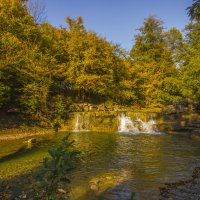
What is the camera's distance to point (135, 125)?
2216 cm

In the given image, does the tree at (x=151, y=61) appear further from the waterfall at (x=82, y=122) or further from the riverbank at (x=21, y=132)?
the riverbank at (x=21, y=132)

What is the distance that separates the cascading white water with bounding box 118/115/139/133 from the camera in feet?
72.1

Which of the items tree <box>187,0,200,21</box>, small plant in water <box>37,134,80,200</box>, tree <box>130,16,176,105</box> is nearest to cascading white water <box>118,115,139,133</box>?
tree <box>130,16,176,105</box>

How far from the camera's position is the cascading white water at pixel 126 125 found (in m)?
22.0

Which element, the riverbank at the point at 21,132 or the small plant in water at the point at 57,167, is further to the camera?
the riverbank at the point at 21,132

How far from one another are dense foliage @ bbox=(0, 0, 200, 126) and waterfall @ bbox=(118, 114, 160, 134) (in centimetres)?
468

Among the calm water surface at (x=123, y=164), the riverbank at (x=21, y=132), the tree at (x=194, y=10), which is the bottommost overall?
the calm water surface at (x=123, y=164)

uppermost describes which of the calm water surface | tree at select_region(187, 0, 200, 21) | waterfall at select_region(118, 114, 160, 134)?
tree at select_region(187, 0, 200, 21)

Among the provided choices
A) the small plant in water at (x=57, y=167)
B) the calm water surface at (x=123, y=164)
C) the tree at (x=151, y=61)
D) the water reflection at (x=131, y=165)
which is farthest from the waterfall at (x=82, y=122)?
the small plant in water at (x=57, y=167)

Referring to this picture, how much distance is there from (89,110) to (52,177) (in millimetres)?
21786

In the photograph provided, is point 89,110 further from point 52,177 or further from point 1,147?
point 52,177

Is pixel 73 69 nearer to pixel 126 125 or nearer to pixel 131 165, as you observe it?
pixel 126 125

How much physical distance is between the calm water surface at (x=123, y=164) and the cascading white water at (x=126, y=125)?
4937 mm

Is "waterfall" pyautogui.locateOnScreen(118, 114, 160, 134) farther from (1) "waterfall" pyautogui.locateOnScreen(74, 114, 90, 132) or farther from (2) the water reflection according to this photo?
(2) the water reflection
